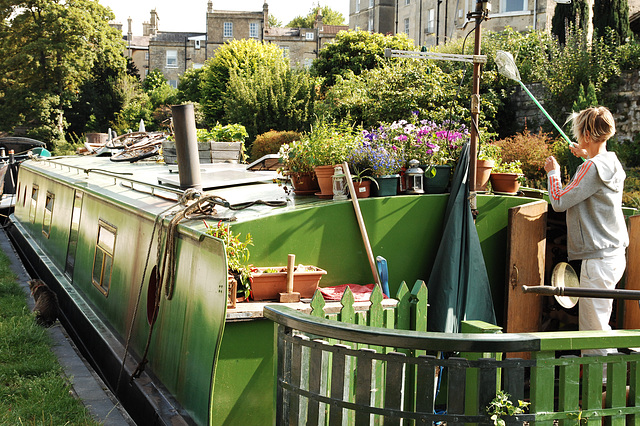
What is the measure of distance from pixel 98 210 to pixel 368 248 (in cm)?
297

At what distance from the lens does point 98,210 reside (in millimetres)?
5875

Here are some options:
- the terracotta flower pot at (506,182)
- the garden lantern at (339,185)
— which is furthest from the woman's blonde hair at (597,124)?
the garden lantern at (339,185)

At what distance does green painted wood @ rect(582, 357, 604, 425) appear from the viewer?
2309 mm

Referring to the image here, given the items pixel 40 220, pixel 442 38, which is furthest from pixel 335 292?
pixel 442 38

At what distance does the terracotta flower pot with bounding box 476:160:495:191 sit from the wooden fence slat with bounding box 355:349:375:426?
8.29 ft

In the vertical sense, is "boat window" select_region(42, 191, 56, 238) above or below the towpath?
above

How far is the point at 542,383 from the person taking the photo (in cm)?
226

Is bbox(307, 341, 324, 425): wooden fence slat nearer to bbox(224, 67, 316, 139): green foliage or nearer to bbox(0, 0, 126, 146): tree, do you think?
bbox(224, 67, 316, 139): green foliage

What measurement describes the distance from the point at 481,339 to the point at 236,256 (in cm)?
157

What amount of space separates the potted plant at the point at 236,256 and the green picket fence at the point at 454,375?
0.84 metres

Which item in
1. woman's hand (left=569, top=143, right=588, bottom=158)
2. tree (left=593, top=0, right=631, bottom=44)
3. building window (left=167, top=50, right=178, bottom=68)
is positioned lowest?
woman's hand (left=569, top=143, right=588, bottom=158)

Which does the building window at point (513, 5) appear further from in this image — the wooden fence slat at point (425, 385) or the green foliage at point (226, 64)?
the wooden fence slat at point (425, 385)

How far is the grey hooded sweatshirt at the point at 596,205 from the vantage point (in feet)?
11.5

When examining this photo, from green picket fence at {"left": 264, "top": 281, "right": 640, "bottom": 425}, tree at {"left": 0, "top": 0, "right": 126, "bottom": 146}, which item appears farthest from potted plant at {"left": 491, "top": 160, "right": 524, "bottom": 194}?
tree at {"left": 0, "top": 0, "right": 126, "bottom": 146}
